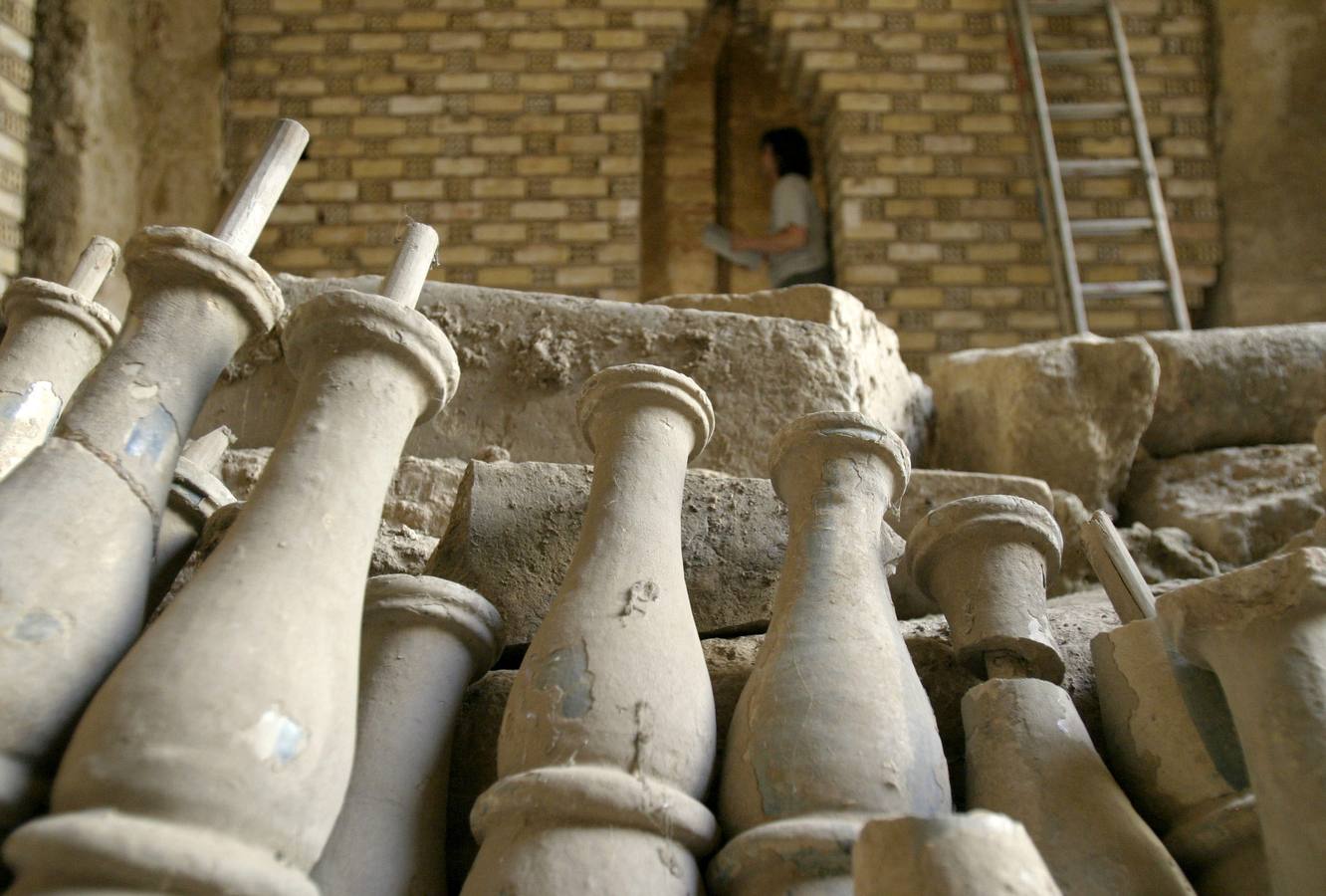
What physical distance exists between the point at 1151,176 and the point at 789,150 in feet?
5.06

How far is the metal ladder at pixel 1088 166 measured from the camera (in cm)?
493

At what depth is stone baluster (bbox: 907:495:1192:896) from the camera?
1199 mm

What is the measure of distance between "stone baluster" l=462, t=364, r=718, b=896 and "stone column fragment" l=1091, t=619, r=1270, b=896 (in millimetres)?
492

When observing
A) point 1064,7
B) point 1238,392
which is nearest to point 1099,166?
point 1064,7

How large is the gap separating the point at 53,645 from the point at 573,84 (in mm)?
4923

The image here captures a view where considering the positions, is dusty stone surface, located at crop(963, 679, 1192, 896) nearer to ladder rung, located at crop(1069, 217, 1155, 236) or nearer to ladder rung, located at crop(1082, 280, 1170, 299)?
ladder rung, located at crop(1082, 280, 1170, 299)

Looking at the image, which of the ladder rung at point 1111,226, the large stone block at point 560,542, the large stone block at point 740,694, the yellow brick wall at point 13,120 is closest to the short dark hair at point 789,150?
the ladder rung at point 1111,226

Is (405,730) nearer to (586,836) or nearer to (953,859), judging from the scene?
(586,836)

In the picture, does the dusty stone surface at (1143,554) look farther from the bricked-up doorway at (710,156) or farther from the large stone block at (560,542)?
the bricked-up doorway at (710,156)

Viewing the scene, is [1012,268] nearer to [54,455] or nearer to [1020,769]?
[1020,769]

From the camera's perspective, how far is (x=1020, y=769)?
4.26 feet

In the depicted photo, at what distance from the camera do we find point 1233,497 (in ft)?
9.41

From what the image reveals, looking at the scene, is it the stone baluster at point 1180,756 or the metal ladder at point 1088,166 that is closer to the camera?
the stone baluster at point 1180,756

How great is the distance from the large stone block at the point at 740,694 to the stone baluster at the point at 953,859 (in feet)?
1.02
